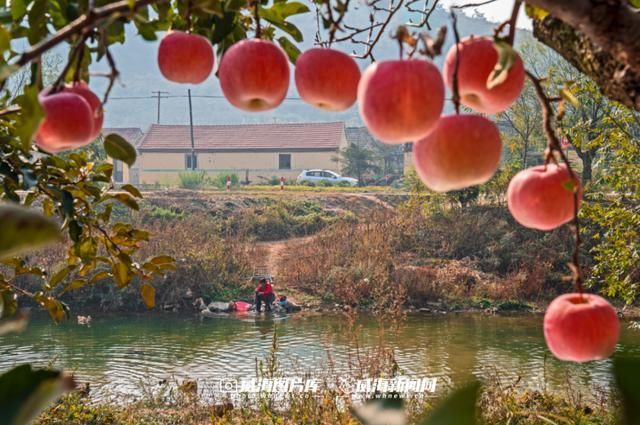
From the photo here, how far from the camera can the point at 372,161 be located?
32.0 metres

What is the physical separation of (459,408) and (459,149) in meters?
0.39

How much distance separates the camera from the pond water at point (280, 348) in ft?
28.5

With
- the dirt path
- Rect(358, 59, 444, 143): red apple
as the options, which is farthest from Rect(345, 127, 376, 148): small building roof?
Rect(358, 59, 444, 143): red apple

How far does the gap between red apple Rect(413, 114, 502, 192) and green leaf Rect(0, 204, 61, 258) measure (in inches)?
15.4

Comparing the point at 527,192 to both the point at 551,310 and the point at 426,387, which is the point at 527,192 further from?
the point at 426,387

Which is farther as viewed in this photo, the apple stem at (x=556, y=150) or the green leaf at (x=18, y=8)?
the green leaf at (x=18, y=8)

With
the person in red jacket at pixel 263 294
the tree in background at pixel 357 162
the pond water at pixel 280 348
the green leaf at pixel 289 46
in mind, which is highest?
the tree in background at pixel 357 162

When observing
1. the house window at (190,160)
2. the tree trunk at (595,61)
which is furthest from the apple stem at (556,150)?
the house window at (190,160)

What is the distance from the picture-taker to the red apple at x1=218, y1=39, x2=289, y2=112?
77cm

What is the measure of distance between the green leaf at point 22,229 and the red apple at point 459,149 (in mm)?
391

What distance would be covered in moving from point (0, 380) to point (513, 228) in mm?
16489

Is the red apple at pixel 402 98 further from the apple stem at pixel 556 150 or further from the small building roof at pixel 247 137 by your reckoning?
the small building roof at pixel 247 137

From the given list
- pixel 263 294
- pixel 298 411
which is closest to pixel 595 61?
pixel 298 411

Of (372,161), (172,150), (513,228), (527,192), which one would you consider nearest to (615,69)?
(527,192)
